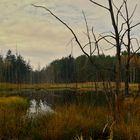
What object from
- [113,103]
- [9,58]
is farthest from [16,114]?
[9,58]

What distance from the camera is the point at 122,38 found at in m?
6.76

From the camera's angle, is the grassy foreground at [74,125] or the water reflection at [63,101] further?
the water reflection at [63,101]

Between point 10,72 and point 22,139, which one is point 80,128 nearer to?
point 22,139

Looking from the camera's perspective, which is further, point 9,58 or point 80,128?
point 9,58

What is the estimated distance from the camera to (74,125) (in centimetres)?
773

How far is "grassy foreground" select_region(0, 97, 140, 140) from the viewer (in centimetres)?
704

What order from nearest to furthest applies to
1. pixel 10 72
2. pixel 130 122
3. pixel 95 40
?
pixel 95 40
pixel 130 122
pixel 10 72

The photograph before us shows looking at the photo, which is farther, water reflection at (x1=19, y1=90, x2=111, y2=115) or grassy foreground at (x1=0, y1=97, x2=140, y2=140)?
water reflection at (x1=19, y1=90, x2=111, y2=115)

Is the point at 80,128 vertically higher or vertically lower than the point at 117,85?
lower

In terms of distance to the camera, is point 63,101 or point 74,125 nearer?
point 74,125

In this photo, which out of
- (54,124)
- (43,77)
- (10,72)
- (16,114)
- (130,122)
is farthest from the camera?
(43,77)

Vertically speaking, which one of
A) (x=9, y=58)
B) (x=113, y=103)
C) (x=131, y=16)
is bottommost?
(x=113, y=103)

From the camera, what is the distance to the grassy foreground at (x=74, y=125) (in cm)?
704

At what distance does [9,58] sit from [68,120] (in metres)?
110
